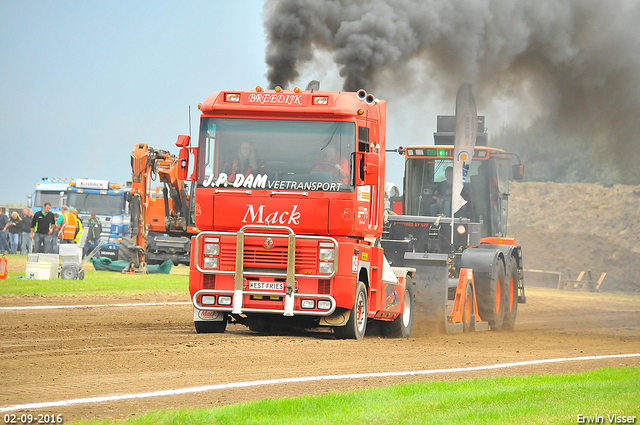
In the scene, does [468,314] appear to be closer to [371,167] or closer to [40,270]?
[371,167]

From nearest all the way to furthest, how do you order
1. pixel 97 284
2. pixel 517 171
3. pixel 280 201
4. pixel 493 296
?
1. pixel 280 201
2. pixel 493 296
3. pixel 517 171
4. pixel 97 284

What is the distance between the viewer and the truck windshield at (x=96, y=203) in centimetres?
3697

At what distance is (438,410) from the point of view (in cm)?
744

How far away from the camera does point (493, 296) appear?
694 inches

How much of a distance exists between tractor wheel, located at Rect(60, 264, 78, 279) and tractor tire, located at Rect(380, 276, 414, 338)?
40.2ft

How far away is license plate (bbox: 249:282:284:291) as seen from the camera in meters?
12.6

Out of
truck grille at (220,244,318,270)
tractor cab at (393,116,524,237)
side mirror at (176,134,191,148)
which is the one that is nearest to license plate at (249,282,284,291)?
truck grille at (220,244,318,270)

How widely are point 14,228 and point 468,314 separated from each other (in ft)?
84.1

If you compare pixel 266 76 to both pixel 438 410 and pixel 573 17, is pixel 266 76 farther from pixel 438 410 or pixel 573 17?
pixel 438 410

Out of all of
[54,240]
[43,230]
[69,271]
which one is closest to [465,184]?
[69,271]

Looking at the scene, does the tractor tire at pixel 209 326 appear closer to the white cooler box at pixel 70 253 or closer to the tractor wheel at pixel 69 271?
the white cooler box at pixel 70 253

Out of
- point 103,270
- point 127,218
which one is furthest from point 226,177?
point 127,218

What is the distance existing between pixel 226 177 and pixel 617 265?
40.5 m

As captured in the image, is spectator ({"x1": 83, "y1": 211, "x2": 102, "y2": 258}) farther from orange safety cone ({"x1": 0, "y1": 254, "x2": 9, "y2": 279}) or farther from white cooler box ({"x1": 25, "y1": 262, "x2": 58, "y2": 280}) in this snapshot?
white cooler box ({"x1": 25, "y1": 262, "x2": 58, "y2": 280})
